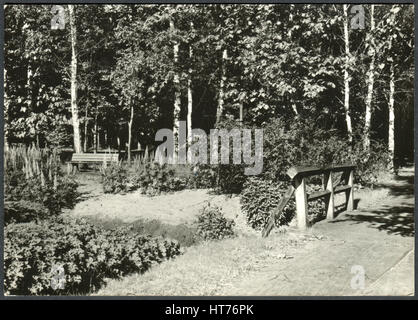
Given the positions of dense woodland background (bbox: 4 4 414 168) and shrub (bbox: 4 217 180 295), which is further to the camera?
dense woodland background (bbox: 4 4 414 168)

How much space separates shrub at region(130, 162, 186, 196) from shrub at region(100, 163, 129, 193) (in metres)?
0.29

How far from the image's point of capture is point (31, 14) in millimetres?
20906

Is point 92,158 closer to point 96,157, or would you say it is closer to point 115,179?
point 96,157

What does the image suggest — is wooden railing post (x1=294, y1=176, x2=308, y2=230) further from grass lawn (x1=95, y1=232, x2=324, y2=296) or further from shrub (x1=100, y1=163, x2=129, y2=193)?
shrub (x1=100, y1=163, x2=129, y2=193)

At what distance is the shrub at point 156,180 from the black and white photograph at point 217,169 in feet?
0.16

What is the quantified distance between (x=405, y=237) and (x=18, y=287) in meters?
6.25

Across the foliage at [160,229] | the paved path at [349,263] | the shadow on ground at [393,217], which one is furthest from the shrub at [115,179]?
the paved path at [349,263]

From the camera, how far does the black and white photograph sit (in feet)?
21.3

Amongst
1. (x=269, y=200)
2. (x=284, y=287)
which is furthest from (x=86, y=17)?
(x=284, y=287)

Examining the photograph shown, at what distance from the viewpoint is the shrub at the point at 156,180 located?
47.3ft

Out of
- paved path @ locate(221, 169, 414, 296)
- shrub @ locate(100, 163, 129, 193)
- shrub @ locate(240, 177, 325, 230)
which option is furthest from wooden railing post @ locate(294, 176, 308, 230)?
shrub @ locate(100, 163, 129, 193)

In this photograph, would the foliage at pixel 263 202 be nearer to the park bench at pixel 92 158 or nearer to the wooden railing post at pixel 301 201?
the wooden railing post at pixel 301 201
